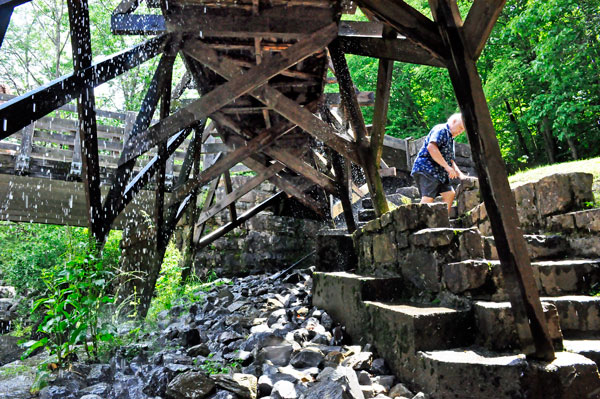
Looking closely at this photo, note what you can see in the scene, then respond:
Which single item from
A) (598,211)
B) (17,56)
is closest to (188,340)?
(598,211)

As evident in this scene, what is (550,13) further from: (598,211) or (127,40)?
(127,40)

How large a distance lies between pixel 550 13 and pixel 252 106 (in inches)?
289

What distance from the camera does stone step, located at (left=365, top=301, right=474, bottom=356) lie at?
6.69ft

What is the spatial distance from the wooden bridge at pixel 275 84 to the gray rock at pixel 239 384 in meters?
1.32

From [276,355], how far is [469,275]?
50.4 inches

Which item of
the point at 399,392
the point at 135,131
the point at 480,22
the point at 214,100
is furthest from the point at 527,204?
the point at 135,131

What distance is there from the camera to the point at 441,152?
12.7ft

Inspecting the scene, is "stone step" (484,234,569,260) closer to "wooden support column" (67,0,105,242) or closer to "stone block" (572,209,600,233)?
"stone block" (572,209,600,233)

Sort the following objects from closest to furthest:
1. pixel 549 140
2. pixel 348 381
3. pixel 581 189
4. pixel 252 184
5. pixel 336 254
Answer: pixel 348 381, pixel 581 189, pixel 336 254, pixel 252 184, pixel 549 140

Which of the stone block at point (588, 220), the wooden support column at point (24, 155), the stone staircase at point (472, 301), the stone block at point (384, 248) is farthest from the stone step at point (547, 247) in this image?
the wooden support column at point (24, 155)

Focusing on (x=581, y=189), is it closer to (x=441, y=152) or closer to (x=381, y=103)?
(x=441, y=152)

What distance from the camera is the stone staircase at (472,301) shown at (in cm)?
170

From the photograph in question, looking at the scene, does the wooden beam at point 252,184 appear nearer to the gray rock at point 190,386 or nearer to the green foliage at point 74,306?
the green foliage at point 74,306

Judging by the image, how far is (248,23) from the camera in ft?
12.1
